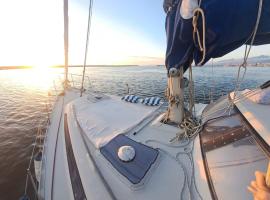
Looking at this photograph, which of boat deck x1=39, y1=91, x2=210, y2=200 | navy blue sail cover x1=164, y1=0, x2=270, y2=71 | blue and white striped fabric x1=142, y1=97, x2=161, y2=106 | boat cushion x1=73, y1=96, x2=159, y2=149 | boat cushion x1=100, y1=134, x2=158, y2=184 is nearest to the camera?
navy blue sail cover x1=164, y1=0, x2=270, y2=71

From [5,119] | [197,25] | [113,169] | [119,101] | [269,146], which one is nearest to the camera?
[269,146]

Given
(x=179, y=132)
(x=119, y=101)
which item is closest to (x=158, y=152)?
(x=179, y=132)

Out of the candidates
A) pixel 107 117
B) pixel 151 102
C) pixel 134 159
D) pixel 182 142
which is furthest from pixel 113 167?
pixel 151 102

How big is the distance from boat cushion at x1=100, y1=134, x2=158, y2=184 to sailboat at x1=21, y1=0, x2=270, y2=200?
0.01 m

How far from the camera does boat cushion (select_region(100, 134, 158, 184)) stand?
2480mm

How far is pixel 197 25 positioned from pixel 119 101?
432cm

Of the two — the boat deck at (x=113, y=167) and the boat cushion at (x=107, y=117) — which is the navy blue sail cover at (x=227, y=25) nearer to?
the boat deck at (x=113, y=167)

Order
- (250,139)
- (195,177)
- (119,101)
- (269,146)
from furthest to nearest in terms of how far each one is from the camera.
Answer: (119,101) < (195,177) < (250,139) < (269,146)

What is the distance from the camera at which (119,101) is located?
601 centimetres

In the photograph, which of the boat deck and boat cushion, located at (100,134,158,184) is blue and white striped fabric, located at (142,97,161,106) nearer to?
the boat deck

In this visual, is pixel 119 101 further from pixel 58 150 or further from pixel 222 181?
pixel 222 181

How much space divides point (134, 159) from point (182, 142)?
872mm

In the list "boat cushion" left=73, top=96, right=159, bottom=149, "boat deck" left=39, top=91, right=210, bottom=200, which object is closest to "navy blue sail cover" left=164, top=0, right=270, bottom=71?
"boat deck" left=39, top=91, right=210, bottom=200

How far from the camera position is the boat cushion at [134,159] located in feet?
8.14
